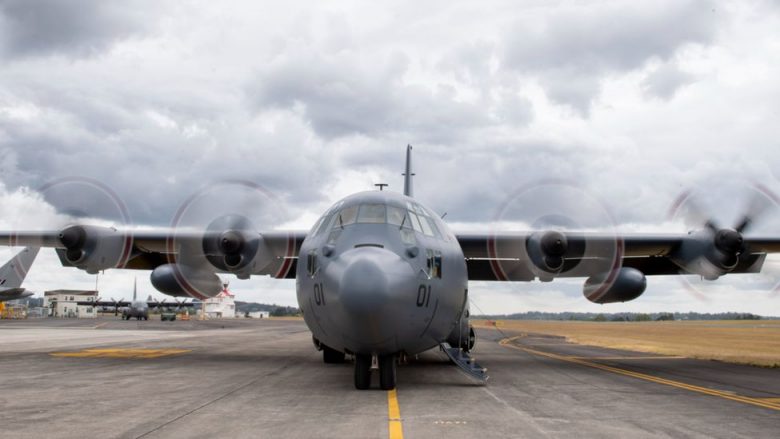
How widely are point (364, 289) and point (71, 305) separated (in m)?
127

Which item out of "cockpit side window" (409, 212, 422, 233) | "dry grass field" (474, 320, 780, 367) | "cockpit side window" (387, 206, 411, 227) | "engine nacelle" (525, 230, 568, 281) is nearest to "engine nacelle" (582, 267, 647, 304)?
"engine nacelle" (525, 230, 568, 281)

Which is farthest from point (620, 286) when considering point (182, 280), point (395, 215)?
point (182, 280)

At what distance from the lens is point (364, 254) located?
9.64 meters

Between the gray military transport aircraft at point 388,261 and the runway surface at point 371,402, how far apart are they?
1.07m

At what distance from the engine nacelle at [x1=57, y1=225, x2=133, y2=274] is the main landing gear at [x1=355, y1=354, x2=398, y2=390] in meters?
11.8

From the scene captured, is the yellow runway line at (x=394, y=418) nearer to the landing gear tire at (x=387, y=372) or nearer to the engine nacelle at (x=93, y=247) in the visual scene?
the landing gear tire at (x=387, y=372)

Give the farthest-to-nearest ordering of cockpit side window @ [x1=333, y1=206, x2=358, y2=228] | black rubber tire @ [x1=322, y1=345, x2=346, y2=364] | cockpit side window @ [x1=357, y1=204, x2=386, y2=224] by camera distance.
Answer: black rubber tire @ [x1=322, y1=345, x2=346, y2=364]
cockpit side window @ [x1=333, y1=206, x2=358, y2=228]
cockpit side window @ [x1=357, y1=204, x2=386, y2=224]

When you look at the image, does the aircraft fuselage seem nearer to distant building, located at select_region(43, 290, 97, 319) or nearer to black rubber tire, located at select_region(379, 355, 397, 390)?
black rubber tire, located at select_region(379, 355, 397, 390)

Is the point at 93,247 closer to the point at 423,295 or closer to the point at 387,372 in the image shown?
the point at 387,372

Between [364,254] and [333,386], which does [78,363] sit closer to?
[333,386]

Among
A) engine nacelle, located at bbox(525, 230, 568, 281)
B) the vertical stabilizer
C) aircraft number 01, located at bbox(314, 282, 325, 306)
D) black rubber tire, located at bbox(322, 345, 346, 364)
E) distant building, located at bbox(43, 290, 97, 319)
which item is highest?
the vertical stabilizer

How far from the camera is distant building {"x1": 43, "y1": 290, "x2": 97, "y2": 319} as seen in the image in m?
116

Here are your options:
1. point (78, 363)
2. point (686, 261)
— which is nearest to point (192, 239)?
point (78, 363)

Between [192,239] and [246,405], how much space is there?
10855 millimetres
